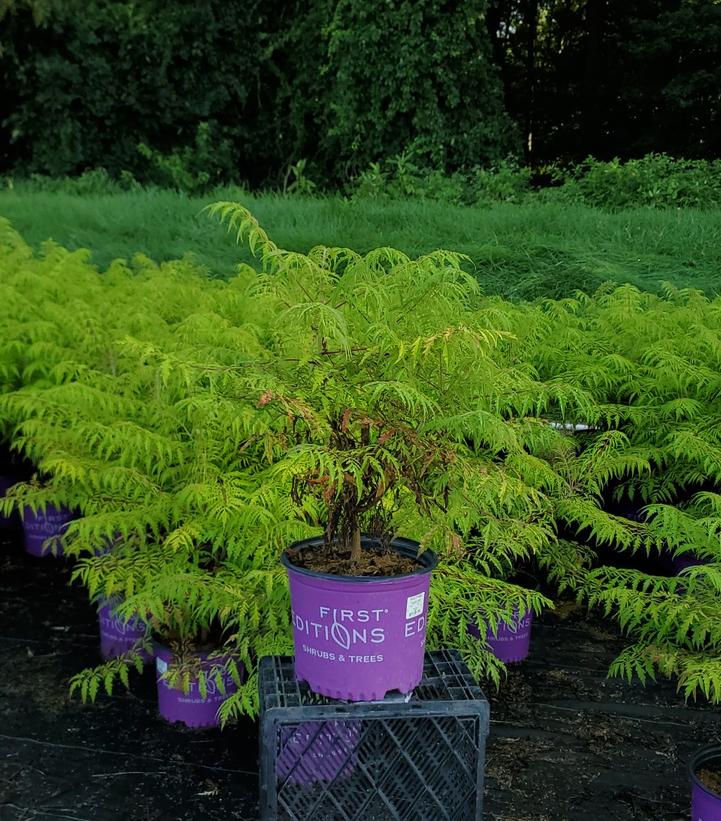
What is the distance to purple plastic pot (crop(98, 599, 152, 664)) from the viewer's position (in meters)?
3.34

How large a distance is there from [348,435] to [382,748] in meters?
0.94

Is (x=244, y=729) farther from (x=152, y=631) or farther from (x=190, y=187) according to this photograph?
(x=190, y=187)

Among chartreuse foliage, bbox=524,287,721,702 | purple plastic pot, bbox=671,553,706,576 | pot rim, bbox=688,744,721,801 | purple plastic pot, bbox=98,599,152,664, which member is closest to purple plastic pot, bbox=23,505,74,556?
purple plastic pot, bbox=98,599,152,664

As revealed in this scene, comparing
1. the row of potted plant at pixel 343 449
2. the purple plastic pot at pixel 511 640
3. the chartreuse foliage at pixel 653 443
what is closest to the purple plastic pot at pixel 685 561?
the chartreuse foliage at pixel 653 443

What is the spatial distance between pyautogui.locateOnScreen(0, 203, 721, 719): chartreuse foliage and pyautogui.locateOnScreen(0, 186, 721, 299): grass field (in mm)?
1263

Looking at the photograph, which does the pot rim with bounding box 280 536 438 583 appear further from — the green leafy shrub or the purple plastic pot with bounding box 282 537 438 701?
the green leafy shrub

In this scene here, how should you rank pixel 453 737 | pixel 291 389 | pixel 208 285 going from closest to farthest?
pixel 291 389
pixel 453 737
pixel 208 285

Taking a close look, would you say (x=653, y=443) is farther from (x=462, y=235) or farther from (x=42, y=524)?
(x=462, y=235)

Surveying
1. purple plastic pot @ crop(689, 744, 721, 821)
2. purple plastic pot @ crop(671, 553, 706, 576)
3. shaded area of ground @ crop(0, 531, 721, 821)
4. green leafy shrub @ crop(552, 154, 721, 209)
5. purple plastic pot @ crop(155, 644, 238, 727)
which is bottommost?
shaded area of ground @ crop(0, 531, 721, 821)

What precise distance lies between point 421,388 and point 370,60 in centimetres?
1096

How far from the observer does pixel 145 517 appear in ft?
9.53

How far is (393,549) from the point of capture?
2.47m

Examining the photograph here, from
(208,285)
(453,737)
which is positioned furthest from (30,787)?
(208,285)

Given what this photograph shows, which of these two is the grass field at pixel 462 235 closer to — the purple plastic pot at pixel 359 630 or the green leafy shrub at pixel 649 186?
the green leafy shrub at pixel 649 186
